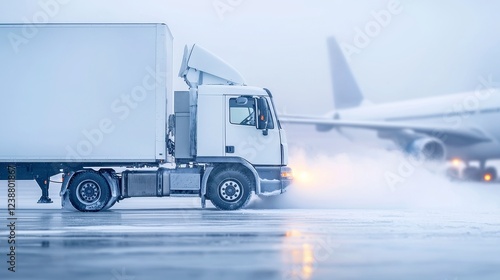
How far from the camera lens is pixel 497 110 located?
3550 cm

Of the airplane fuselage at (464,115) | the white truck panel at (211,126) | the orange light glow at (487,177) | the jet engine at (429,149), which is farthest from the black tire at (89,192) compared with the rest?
the orange light glow at (487,177)

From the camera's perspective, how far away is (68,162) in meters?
17.2

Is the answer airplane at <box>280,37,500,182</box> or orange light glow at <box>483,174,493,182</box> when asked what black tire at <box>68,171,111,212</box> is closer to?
airplane at <box>280,37,500,182</box>

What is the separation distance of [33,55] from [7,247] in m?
7.95

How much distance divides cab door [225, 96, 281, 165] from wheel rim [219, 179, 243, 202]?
0.57m

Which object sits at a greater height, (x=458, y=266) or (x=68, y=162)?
(x=68, y=162)

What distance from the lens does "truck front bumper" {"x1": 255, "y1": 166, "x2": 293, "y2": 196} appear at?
17766mm

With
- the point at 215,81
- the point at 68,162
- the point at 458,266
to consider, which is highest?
the point at 215,81

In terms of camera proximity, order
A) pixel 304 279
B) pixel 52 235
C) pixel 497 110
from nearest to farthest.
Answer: pixel 304 279 < pixel 52 235 < pixel 497 110

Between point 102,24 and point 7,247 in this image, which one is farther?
point 102,24

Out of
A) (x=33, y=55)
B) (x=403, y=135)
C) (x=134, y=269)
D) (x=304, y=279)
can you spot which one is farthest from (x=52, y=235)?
(x=403, y=135)

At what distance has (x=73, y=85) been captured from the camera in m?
16.9

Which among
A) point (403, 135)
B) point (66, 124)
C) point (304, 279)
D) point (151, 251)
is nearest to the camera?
point (304, 279)

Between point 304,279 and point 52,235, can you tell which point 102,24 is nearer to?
point 52,235
